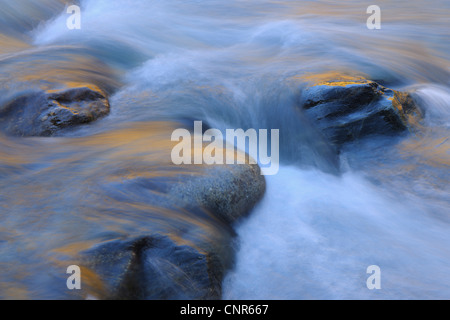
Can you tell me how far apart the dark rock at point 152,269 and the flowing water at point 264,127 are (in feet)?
0.66

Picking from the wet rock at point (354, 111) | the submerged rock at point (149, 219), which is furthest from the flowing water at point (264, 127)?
the wet rock at point (354, 111)

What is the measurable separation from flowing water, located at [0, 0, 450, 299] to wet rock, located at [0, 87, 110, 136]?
0.15 meters

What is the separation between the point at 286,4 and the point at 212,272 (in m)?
6.95

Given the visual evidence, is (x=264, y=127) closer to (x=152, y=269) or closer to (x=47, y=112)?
(x=47, y=112)

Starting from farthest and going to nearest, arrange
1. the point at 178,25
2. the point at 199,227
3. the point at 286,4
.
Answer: the point at 286,4 < the point at 178,25 < the point at 199,227

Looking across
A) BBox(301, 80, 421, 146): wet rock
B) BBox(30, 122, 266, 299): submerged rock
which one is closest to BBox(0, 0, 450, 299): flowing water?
BBox(30, 122, 266, 299): submerged rock

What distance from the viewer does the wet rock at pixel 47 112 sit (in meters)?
4.63

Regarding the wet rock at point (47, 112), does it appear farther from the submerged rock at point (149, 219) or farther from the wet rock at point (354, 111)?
the wet rock at point (354, 111)

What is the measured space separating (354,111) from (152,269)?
124 inches

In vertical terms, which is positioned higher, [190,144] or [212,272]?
[190,144]
